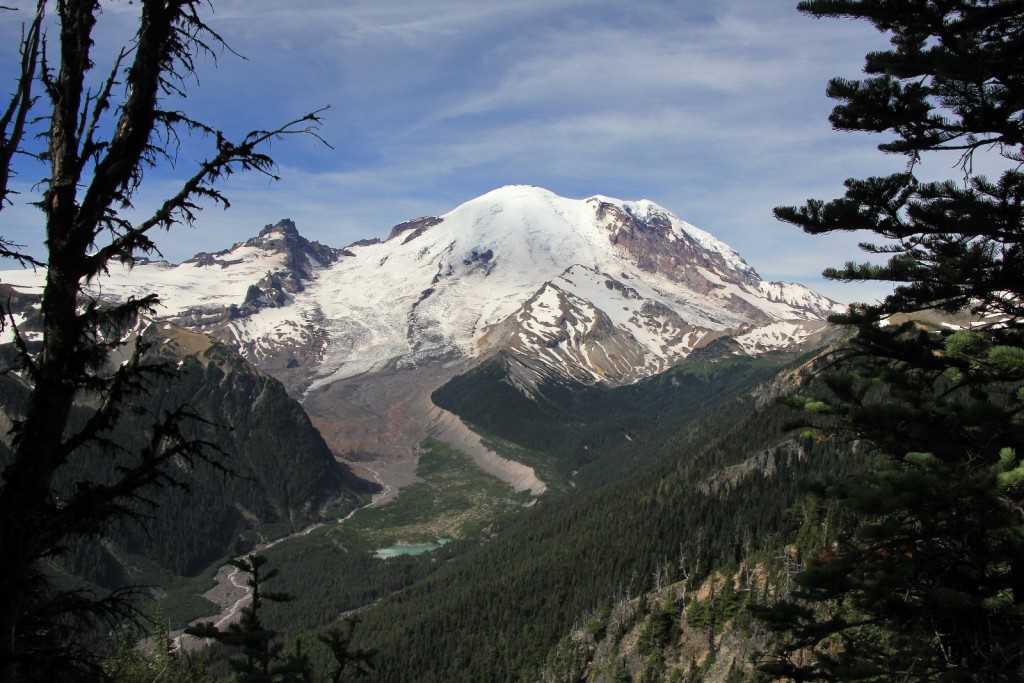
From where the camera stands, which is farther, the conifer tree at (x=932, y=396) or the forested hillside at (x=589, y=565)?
the forested hillside at (x=589, y=565)

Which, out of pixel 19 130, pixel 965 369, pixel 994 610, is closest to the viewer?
pixel 19 130

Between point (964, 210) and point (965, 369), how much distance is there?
283 cm

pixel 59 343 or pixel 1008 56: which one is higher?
pixel 1008 56

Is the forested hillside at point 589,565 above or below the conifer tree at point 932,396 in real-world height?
below

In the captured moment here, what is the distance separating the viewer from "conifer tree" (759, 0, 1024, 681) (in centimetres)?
1131

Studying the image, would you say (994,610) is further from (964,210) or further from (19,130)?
(19,130)

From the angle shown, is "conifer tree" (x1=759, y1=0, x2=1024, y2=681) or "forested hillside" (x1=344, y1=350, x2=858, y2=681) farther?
"forested hillside" (x1=344, y1=350, x2=858, y2=681)

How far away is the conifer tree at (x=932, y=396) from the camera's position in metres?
11.3

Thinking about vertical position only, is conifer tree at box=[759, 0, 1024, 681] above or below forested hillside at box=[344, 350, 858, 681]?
above

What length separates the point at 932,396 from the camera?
13.0m

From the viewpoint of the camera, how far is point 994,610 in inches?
442

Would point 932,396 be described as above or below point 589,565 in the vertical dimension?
above

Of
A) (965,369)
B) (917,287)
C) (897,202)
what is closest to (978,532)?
(965,369)

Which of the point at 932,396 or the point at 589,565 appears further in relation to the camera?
the point at 589,565
